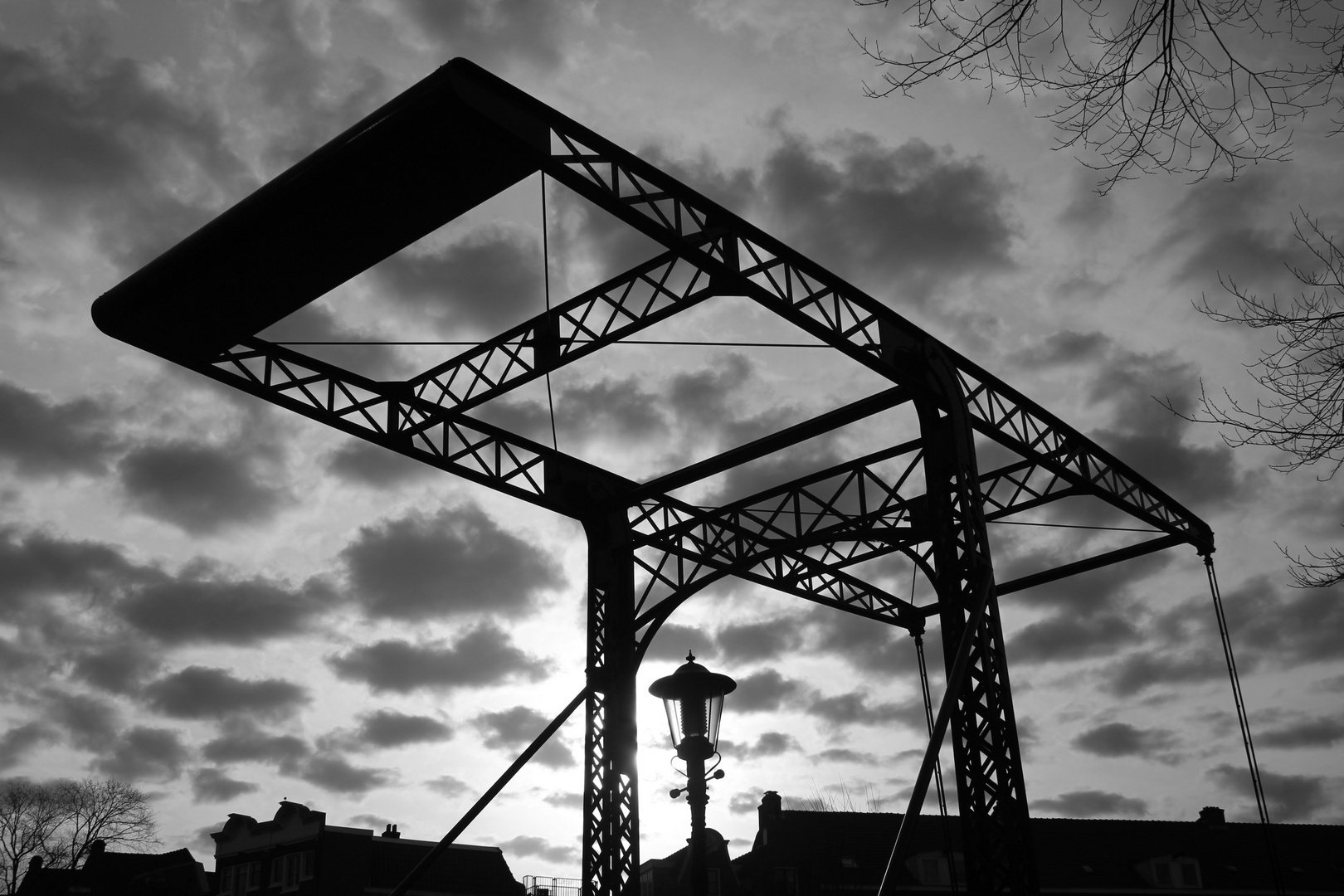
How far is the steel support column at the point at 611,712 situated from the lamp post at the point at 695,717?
310 centimetres

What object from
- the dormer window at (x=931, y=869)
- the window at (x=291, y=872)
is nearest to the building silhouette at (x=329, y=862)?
the window at (x=291, y=872)

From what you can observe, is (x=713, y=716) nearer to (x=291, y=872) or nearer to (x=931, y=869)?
(x=291, y=872)

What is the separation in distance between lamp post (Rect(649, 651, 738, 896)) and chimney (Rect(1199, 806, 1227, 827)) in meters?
49.3

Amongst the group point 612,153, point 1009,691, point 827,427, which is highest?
point 612,153

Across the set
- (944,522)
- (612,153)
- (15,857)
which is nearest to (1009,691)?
(944,522)

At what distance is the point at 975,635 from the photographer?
12.3 metres

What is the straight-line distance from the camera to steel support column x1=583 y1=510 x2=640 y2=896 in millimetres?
15039

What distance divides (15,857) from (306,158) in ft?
176

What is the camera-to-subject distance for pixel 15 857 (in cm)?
5434

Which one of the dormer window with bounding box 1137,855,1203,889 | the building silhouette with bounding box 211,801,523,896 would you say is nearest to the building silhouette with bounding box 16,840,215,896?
the building silhouette with bounding box 211,801,523,896

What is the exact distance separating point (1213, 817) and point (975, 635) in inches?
1918

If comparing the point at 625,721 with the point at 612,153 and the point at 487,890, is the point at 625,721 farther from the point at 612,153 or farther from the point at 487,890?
the point at 487,890

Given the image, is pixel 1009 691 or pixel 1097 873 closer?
pixel 1009 691

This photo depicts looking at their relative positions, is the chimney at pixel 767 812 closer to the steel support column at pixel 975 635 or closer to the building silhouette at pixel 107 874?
the building silhouette at pixel 107 874
